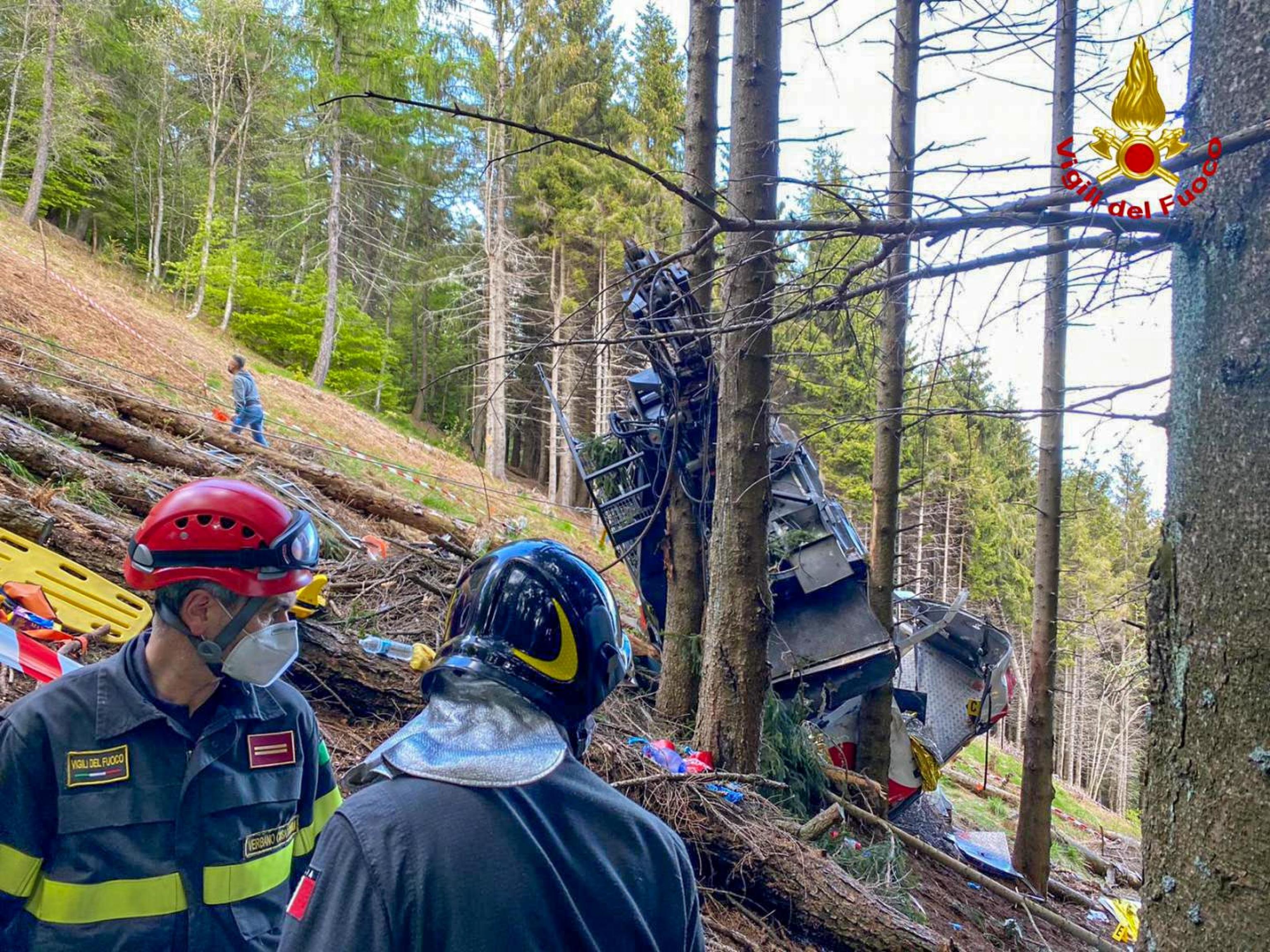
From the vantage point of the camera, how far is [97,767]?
1851mm

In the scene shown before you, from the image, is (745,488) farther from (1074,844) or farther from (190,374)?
(190,374)

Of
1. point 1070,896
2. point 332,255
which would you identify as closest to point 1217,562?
point 1070,896

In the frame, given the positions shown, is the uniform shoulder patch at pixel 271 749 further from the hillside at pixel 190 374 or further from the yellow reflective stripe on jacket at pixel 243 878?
the hillside at pixel 190 374

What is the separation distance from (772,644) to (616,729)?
1631 millimetres

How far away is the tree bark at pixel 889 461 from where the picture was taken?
21.9ft

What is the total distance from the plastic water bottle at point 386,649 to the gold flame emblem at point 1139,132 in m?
4.17

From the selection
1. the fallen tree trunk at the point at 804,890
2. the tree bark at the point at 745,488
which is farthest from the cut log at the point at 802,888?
the tree bark at the point at 745,488

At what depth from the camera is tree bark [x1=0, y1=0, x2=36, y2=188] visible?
2264 cm

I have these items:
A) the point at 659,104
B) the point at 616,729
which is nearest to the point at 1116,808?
the point at 659,104

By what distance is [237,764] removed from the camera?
2.04 meters

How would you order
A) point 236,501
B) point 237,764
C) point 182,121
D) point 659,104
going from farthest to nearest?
1. point 182,121
2. point 659,104
3. point 236,501
4. point 237,764

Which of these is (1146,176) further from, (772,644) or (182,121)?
(182,121)

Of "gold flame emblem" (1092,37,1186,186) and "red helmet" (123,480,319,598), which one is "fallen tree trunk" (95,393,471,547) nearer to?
"red helmet" (123,480,319,598)

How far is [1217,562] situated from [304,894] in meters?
1.97
